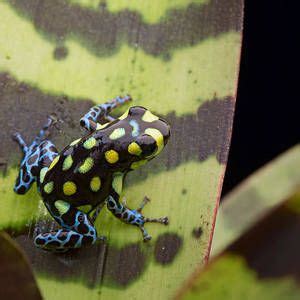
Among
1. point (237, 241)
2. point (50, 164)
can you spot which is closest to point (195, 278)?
point (237, 241)

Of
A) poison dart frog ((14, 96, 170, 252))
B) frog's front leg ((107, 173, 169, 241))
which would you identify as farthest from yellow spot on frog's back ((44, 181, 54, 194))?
frog's front leg ((107, 173, 169, 241))

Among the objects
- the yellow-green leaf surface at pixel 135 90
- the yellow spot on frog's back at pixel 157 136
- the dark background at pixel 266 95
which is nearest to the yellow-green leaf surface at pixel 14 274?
the yellow-green leaf surface at pixel 135 90

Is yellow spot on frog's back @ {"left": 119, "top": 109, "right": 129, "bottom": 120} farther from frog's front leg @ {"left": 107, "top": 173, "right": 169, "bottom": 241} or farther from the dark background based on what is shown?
the dark background

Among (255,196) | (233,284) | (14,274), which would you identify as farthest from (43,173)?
(233,284)

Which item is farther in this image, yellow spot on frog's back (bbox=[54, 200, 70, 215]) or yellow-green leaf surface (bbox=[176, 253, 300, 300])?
yellow spot on frog's back (bbox=[54, 200, 70, 215])

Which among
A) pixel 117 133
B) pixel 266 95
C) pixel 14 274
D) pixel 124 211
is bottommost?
pixel 266 95

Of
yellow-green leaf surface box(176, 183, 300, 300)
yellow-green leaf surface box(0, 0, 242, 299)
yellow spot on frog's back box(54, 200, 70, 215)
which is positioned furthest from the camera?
yellow spot on frog's back box(54, 200, 70, 215)

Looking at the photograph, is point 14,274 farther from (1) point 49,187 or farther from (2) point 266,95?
→ (2) point 266,95
